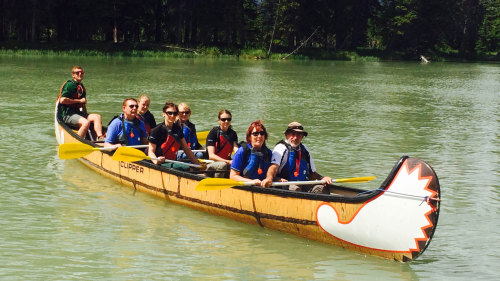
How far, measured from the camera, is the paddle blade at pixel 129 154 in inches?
434

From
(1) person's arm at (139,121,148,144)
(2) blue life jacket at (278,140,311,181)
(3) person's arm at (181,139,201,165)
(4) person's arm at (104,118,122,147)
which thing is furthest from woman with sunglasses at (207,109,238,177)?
(2) blue life jacket at (278,140,311,181)

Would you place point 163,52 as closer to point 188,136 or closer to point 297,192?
point 188,136

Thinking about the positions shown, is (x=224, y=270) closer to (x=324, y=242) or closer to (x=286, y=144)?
(x=324, y=242)

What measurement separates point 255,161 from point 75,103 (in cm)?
655

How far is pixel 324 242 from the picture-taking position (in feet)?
29.1

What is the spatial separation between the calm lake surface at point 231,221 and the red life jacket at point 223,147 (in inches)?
51.9

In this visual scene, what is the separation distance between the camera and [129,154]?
1105 centimetres

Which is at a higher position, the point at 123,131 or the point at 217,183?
the point at 123,131

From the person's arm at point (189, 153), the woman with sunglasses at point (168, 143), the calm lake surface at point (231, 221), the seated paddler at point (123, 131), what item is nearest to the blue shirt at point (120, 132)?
the seated paddler at point (123, 131)

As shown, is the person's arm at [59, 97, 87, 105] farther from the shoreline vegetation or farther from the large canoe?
the shoreline vegetation

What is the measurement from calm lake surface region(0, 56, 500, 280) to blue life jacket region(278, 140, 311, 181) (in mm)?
834

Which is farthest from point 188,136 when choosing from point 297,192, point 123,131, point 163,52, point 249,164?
point 163,52

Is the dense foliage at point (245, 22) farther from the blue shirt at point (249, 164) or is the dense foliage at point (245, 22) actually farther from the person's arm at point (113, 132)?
the blue shirt at point (249, 164)

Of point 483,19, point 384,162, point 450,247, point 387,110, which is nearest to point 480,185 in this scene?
point 384,162
